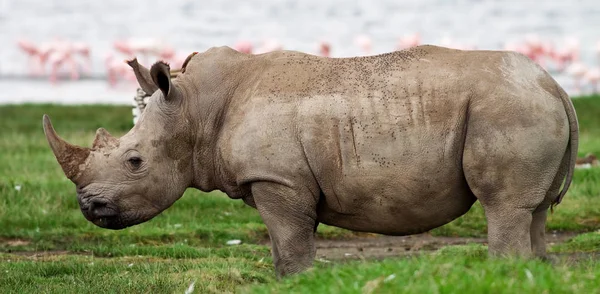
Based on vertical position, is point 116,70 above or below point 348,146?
above

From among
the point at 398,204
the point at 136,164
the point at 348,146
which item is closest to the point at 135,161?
the point at 136,164

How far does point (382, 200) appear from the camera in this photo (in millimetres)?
8211

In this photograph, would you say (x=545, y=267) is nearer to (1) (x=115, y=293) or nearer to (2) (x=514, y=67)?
(2) (x=514, y=67)

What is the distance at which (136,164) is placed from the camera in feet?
28.4

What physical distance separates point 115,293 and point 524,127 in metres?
3.07

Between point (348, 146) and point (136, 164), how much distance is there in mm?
1599

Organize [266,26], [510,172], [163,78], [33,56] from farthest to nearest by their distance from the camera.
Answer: [266,26], [33,56], [163,78], [510,172]

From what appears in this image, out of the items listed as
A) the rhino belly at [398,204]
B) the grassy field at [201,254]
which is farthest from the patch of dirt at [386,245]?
the rhino belly at [398,204]

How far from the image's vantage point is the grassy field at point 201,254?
21.9 ft

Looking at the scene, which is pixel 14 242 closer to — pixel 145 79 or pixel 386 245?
pixel 145 79

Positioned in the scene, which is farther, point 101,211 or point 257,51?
point 257,51

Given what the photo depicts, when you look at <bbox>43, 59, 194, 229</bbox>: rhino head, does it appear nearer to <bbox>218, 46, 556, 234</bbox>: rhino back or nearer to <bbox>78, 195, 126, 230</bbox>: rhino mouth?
<bbox>78, 195, 126, 230</bbox>: rhino mouth

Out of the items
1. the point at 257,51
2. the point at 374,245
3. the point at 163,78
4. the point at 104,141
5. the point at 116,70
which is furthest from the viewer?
the point at 257,51

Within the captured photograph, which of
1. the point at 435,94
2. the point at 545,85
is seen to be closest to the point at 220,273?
the point at 435,94
